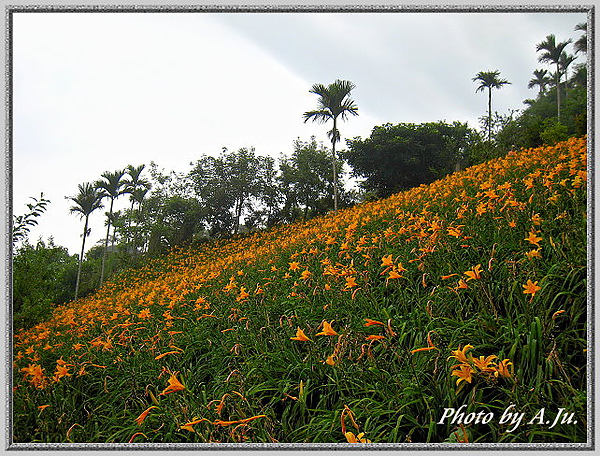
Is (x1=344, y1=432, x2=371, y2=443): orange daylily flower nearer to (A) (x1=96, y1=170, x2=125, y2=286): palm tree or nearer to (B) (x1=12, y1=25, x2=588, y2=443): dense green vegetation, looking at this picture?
(B) (x1=12, y1=25, x2=588, y2=443): dense green vegetation

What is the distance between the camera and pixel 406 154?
2090 millimetres

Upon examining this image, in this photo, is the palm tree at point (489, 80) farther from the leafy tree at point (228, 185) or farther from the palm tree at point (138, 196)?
the palm tree at point (138, 196)

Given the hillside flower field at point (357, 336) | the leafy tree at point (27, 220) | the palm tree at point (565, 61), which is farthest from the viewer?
the leafy tree at point (27, 220)

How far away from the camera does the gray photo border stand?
134 centimetres

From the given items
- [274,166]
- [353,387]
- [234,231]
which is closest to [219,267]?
[234,231]

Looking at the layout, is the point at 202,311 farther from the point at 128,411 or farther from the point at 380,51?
the point at 380,51

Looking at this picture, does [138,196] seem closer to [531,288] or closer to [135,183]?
[135,183]

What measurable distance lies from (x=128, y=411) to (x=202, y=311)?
27.7 inches

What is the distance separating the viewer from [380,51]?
1.92 m

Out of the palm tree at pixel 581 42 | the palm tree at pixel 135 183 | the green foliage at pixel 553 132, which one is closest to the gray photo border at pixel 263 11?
the palm tree at pixel 581 42

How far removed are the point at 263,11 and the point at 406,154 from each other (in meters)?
1.04

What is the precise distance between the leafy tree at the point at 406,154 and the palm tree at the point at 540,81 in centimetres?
33

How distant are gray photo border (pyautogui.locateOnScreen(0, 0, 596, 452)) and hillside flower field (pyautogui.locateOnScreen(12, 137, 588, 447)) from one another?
0.03m

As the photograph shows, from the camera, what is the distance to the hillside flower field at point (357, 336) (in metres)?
1.28
